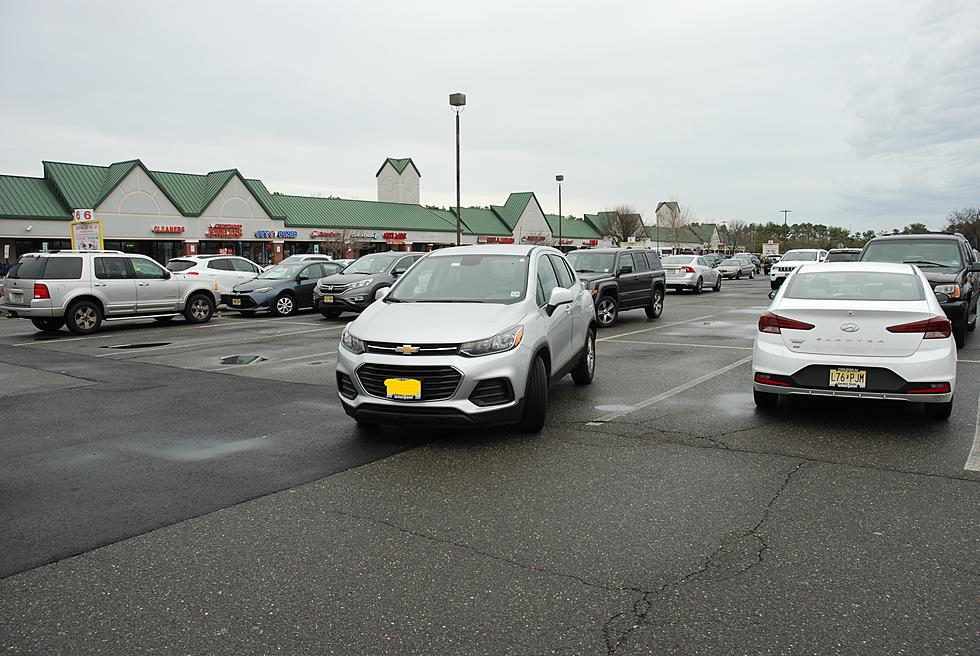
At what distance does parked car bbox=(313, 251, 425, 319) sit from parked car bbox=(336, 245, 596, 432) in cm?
1070

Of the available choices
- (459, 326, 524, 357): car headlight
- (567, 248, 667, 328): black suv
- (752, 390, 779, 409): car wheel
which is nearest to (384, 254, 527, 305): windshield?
(459, 326, 524, 357): car headlight

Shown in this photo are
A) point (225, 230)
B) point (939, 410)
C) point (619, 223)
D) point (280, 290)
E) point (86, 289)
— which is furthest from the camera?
point (619, 223)

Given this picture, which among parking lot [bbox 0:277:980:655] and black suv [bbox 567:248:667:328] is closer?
parking lot [bbox 0:277:980:655]

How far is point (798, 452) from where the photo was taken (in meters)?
5.99

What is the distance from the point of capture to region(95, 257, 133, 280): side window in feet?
52.9

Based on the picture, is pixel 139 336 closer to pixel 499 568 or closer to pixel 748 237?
pixel 499 568

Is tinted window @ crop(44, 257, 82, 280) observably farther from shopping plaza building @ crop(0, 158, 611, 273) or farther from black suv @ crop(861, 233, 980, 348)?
black suv @ crop(861, 233, 980, 348)

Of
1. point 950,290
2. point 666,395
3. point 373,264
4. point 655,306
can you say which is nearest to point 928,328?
point 666,395

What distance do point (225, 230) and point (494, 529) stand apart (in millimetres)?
46156

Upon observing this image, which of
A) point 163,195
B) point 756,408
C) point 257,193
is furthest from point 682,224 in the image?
point 756,408

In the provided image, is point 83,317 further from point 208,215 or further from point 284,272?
point 208,215

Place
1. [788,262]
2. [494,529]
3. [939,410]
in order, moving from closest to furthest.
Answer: [494,529] < [939,410] < [788,262]

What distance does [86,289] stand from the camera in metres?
15.7

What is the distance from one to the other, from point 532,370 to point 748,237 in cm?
14018
